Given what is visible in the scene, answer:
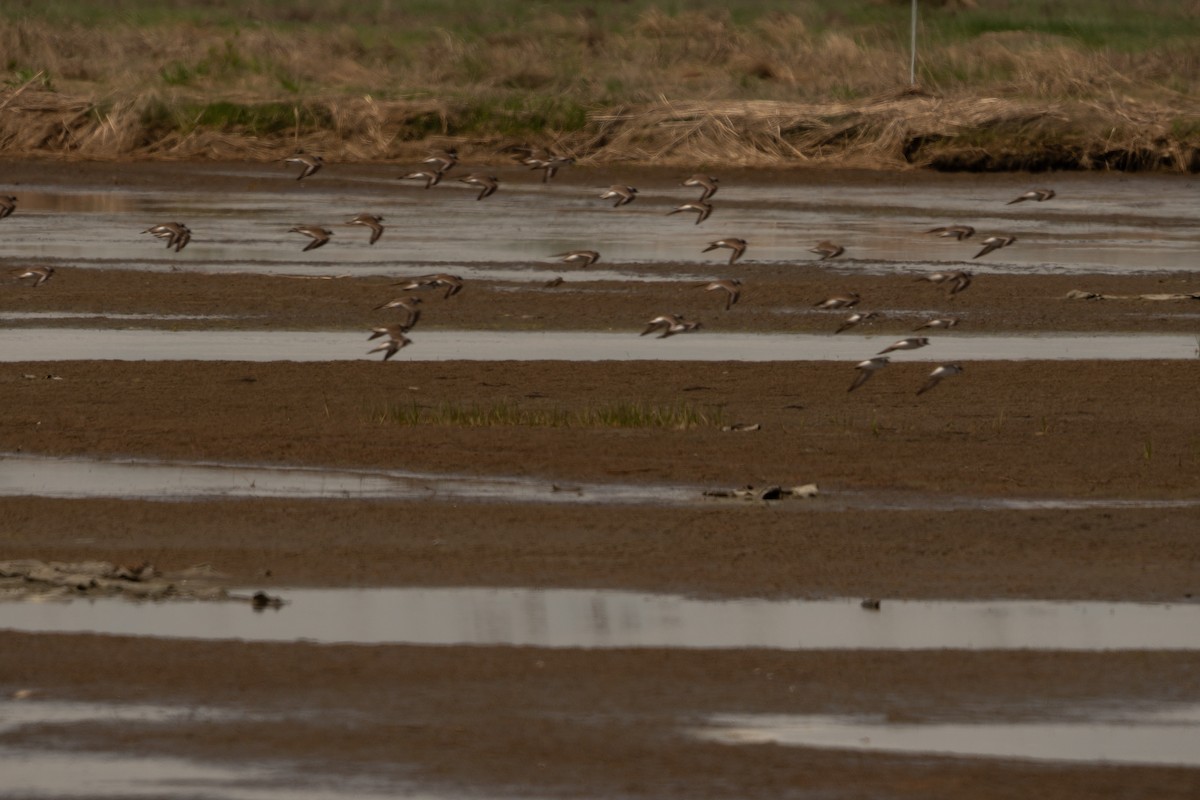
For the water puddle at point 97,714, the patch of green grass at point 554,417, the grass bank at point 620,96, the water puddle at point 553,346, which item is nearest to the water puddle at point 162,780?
the water puddle at point 97,714

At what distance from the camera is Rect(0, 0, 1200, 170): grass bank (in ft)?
129

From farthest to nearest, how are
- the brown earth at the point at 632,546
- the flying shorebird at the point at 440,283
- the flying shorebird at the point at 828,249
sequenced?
the flying shorebird at the point at 828,249, the flying shorebird at the point at 440,283, the brown earth at the point at 632,546

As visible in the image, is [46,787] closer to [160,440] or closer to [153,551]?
[153,551]

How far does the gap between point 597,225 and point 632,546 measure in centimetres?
2036

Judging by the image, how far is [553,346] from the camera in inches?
773

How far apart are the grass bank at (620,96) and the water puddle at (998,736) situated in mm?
30845

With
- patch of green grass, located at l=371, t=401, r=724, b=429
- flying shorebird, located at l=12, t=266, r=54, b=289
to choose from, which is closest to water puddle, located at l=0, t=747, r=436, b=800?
patch of green grass, located at l=371, t=401, r=724, b=429

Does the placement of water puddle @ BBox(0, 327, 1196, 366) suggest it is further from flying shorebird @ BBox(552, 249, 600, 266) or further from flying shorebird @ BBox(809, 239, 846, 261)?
flying shorebird @ BBox(809, 239, 846, 261)

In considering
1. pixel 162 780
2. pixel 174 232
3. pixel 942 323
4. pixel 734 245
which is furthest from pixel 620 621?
pixel 174 232

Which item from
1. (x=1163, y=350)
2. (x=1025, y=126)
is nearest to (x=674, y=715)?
(x=1163, y=350)

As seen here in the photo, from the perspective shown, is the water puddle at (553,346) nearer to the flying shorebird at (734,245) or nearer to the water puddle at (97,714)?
the flying shorebird at (734,245)

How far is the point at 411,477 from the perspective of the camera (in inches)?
520

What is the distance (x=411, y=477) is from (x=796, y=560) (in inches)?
115

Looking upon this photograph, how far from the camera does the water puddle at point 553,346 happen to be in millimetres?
18672
